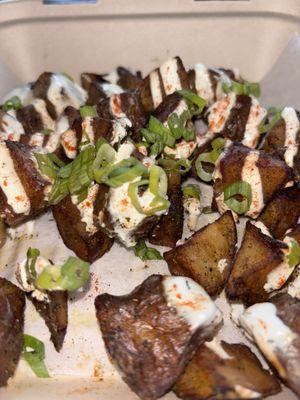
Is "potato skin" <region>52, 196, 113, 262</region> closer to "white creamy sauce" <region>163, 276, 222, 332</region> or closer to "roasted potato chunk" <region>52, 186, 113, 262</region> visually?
"roasted potato chunk" <region>52, 186, 113, 262</region>

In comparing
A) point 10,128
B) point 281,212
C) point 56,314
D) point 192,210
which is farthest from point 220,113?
point 56,314

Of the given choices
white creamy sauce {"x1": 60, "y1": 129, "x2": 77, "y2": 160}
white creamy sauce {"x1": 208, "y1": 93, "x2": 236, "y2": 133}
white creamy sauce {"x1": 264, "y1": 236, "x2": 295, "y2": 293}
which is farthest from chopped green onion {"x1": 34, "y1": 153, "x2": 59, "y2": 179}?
white creamy sauce {"x1": 264, "y1": 236, "x2": 295, "y2": 293}

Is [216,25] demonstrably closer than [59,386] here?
No

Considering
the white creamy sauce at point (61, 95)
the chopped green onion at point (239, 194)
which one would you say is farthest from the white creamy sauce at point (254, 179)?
the white creamy sauce at point (61, 95)

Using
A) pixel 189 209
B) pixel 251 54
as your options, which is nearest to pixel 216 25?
pixel 251 54

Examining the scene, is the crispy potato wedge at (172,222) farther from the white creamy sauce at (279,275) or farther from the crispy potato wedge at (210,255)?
the white creamy sauce at (279,275)

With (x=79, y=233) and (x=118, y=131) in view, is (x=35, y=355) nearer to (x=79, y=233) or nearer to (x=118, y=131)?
(x=79, y=233)

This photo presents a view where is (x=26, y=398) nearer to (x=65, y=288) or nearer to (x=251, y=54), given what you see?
(x=65, y=288)
